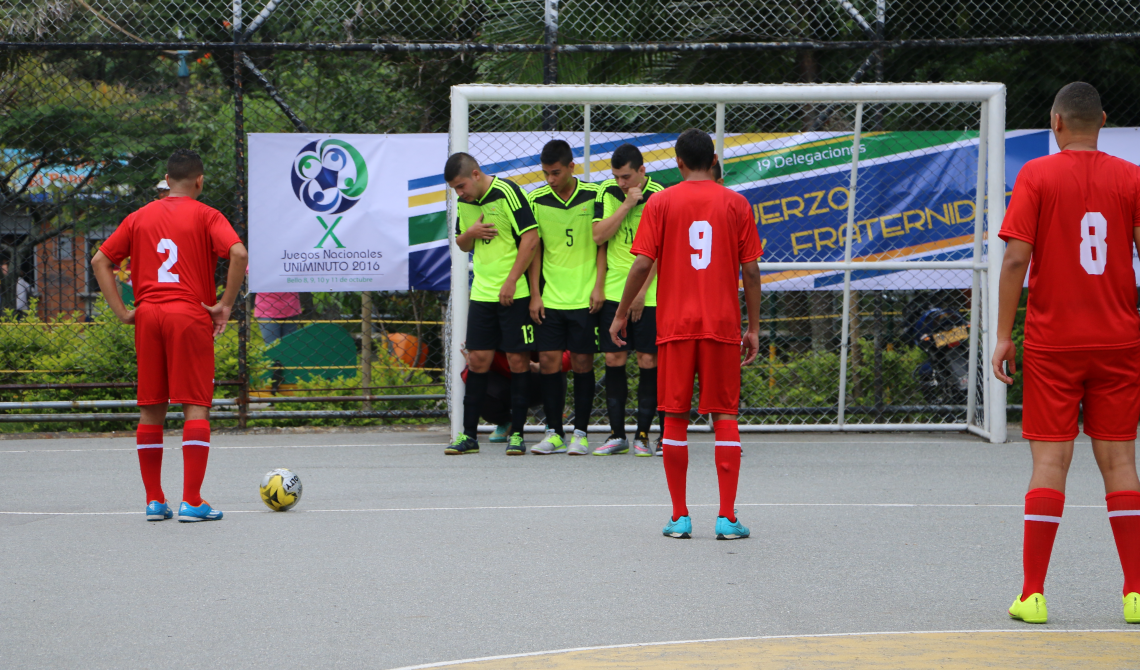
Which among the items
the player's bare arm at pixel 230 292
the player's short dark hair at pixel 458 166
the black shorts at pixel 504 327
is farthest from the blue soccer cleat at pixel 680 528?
the player's short dark hair at pixel 458 166

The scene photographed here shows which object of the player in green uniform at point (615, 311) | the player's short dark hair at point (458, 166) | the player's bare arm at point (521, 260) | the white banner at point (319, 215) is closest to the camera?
the player's short dark hair at point (458, 166)

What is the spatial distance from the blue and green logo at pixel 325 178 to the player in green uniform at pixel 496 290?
1231 millimetres

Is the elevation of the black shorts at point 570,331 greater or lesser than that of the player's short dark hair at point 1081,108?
lesser

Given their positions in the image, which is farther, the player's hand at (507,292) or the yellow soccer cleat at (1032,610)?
the player's hand at (507,292)

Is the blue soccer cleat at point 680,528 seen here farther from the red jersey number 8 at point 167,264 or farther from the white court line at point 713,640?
the red jersey number 8 at point 167,264

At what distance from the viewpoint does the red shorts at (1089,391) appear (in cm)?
408

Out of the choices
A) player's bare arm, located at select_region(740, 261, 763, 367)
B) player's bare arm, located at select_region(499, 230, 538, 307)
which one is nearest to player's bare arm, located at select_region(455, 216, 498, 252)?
player's bare arm, located at select_region(499, 230, 538, 307)

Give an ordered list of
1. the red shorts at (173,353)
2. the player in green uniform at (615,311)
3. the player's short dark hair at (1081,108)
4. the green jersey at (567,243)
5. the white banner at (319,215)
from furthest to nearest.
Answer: the white banner at (319,215), the green jersey at (567,243), the player in green uniform at (615,311), the red shorts at (173,353), the player's short dark hair at (1081,108)

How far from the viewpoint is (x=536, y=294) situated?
8.50 metres

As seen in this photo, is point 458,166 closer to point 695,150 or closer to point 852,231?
point 695,150

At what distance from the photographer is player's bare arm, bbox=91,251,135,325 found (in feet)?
20.0

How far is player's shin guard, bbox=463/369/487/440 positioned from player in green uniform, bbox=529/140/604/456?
0.49m

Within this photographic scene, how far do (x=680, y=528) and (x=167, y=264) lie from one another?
3.10 metres

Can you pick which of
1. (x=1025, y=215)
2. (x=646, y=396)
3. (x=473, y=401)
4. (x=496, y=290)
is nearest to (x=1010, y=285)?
(x=1025, y=215)
